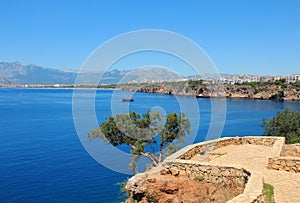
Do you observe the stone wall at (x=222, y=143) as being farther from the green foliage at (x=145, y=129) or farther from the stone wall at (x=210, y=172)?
the green foliage at (x=145, y=129)

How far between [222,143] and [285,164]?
3782 mm

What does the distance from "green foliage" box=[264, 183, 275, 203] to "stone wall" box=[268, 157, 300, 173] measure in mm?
1650

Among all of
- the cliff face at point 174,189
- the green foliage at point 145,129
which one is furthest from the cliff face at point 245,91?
the cliff face at point 174,189

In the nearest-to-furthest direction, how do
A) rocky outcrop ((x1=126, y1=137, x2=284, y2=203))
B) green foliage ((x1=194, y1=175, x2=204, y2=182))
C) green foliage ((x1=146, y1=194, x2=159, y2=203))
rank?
1. rocky outcrop ((x1=126, y1=137, x2=284, y2=203))
2. green foliage ((x1=194, y1=175, x2=204, y2=182))
3. green foliage ((x1=146, y1=194, x2=159, y2=203))

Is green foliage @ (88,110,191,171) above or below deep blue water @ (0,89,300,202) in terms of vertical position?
above

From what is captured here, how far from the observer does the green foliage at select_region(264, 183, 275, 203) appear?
6289 millimetres

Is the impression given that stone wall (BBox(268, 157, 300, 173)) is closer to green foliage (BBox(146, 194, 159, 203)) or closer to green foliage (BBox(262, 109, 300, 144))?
green foliage (BBox(146, 194, 159, 203))

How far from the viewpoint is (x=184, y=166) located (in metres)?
8.15

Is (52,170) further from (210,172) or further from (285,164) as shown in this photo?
(285,164)

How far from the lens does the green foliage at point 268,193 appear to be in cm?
629

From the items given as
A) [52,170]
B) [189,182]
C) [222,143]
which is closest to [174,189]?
[189,182]

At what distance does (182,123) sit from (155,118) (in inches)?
66.1

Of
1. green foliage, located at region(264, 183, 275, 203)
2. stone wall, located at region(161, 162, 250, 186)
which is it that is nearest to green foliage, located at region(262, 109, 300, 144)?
green foliage, located at region(264, 183, 275, 203)

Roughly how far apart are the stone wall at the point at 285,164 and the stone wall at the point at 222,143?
101 inches
